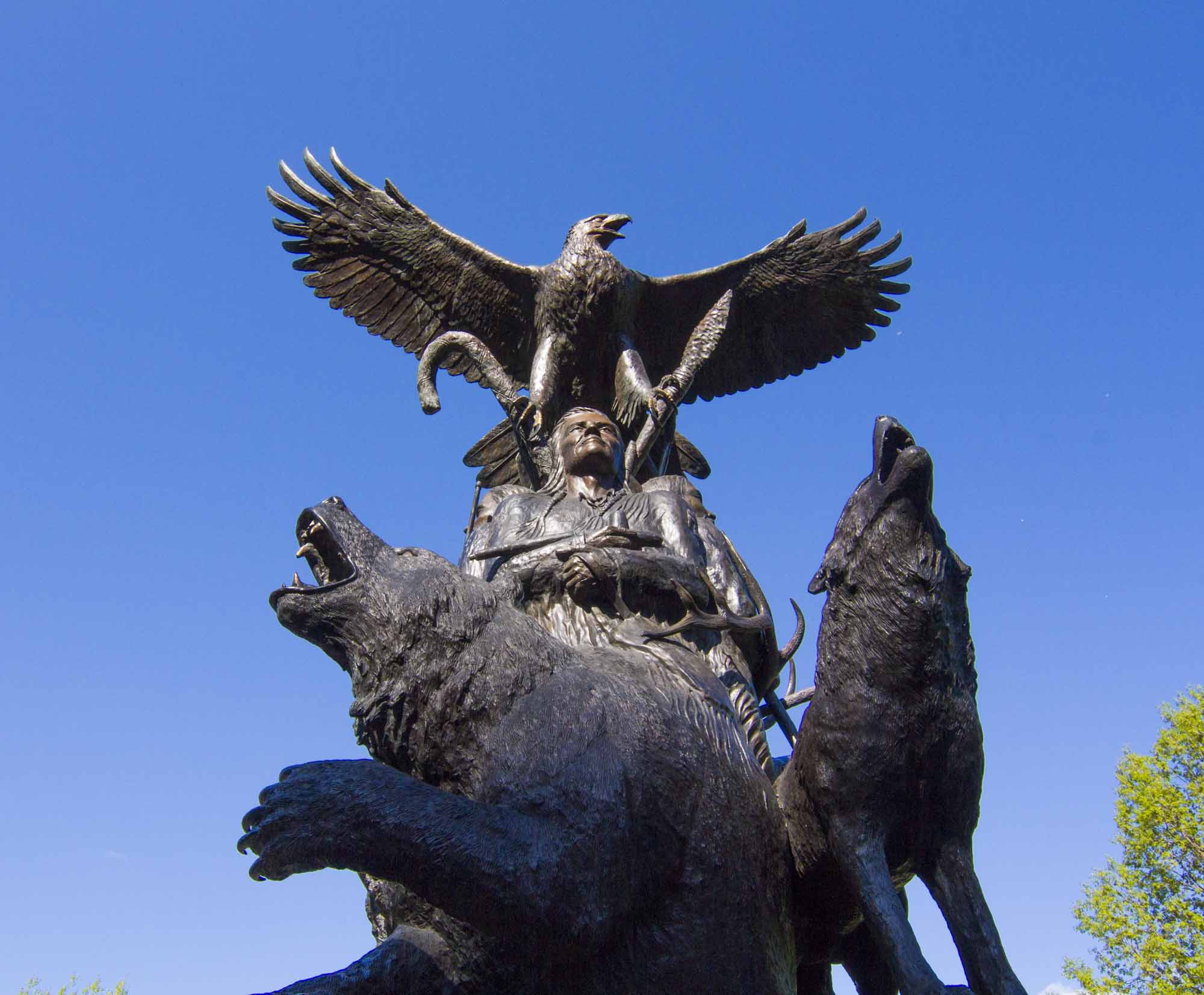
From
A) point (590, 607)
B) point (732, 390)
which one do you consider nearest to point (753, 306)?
point (732, 390)

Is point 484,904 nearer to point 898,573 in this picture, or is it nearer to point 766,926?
point 766,926

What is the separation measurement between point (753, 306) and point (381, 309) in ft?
8.83

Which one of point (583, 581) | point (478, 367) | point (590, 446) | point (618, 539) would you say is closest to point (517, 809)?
point (583, 581)

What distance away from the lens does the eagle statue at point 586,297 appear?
7.87m

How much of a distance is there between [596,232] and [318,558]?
184 inches

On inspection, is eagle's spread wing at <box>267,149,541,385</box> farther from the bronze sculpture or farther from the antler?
the bronze sculpture

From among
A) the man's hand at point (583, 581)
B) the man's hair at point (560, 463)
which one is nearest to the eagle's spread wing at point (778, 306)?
the man's hair at point (560, 463)

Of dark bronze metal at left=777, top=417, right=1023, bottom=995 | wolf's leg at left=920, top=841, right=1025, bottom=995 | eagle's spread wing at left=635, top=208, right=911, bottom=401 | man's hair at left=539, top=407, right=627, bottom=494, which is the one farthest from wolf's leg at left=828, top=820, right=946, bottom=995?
eagle's spread wing at left=635, top=208, right=911, bottom=401

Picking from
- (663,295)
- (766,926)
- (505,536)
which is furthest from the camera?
(663,295)

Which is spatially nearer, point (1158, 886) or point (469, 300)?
point (469, 300)

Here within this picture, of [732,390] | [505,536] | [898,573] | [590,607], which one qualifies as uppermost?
[732,390]

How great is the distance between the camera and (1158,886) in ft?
42.9

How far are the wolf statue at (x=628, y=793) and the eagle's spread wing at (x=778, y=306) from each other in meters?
4.42

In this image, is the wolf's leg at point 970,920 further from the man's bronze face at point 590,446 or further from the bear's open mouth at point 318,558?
the man's bronze face at point 590,446
